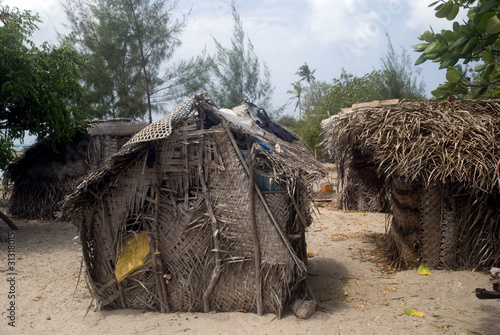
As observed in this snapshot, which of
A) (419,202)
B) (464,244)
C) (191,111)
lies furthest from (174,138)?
(464,244)

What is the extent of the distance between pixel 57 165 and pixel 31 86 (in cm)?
314

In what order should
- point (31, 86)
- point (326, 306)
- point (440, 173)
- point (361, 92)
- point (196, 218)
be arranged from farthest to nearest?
point (361, 92)
point (31, 86)
point (440, 173)
point (326, 306)
point (196, 218)

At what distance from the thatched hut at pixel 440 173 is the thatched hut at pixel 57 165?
6.94 m

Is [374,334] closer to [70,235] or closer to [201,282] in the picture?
[201,282]

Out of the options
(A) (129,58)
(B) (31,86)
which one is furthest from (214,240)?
(A) (129,58)

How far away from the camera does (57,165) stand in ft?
35.9

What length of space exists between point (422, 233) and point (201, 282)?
11.7ft

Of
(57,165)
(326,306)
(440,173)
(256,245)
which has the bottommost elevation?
(326,306)

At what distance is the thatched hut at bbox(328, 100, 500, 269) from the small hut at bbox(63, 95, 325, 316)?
1722mm

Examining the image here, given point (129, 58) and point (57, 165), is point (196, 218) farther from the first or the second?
point (129, 58)

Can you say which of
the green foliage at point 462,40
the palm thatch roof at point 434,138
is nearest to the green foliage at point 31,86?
the palm thatch roof at point 434,138

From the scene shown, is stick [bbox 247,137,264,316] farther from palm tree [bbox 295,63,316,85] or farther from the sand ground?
palm tree [bbox 295,63,316,85]

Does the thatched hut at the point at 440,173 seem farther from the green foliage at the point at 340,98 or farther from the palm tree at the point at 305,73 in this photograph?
the palm tree at the point at 305,73

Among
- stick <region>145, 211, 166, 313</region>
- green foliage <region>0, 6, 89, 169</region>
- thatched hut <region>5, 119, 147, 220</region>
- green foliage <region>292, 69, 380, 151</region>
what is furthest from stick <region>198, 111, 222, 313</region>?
green foliage <region>292, 69, 380, 151</region>
